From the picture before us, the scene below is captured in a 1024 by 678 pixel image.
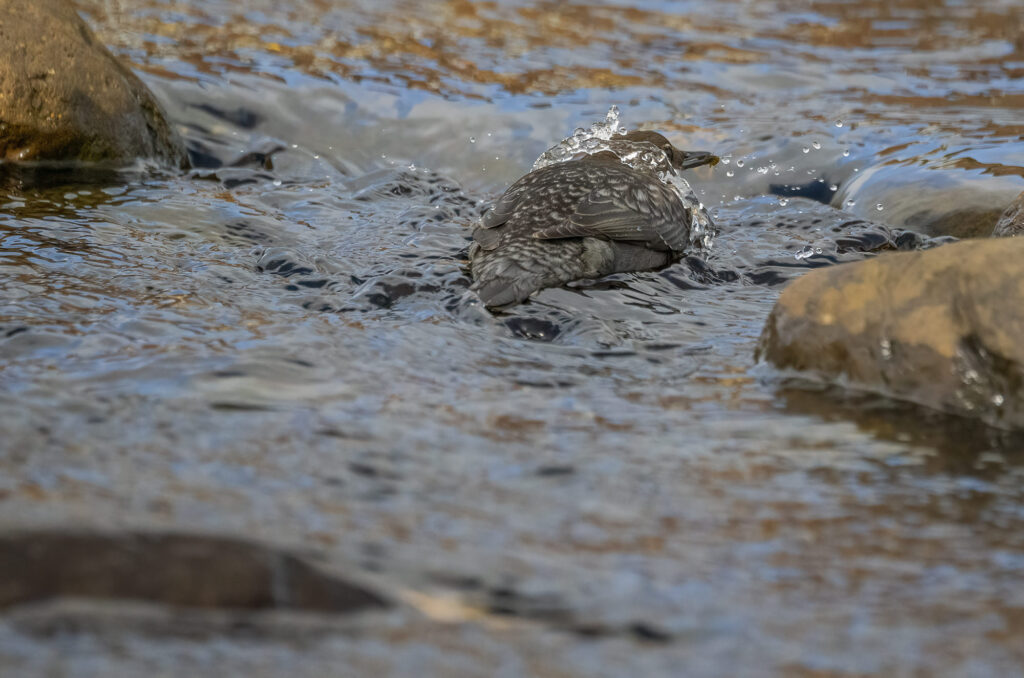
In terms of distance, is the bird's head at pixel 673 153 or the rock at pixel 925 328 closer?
Result: the rock at pixel 925 328

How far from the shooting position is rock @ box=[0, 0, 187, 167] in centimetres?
671

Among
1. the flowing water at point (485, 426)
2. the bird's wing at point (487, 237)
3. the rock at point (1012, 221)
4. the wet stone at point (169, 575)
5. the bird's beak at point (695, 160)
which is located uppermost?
the bird's beak at point (695, 160)

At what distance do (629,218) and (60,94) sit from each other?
3670mm

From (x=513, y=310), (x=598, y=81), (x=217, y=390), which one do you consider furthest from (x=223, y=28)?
(x=217, y=390)

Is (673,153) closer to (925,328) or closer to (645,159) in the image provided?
(645,159)

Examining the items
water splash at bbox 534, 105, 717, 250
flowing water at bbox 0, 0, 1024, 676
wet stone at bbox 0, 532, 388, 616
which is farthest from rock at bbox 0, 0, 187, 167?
wet stone at bbox 0, 532, 388, 616

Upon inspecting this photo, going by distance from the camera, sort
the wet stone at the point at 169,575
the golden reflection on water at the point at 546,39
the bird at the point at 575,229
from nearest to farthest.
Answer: the wet stone at the point at 169,575, the bird at the point at 575,229, the golden reflection on water at the point at 546,39

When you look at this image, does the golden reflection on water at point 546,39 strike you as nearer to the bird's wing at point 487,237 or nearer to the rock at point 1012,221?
the rock at point 1012,221

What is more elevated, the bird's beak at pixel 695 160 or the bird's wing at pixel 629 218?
the bird's beak at pixel 695 160

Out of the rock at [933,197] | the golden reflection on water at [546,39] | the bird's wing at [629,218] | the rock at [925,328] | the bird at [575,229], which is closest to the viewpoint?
the rock at [925,328]

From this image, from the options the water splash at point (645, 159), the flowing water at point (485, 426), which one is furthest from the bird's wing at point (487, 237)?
the water splash at point (645, 159)

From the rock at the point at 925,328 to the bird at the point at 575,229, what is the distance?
147cm

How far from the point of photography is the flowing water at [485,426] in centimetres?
241

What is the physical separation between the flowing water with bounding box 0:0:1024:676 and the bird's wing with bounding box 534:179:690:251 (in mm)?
193
